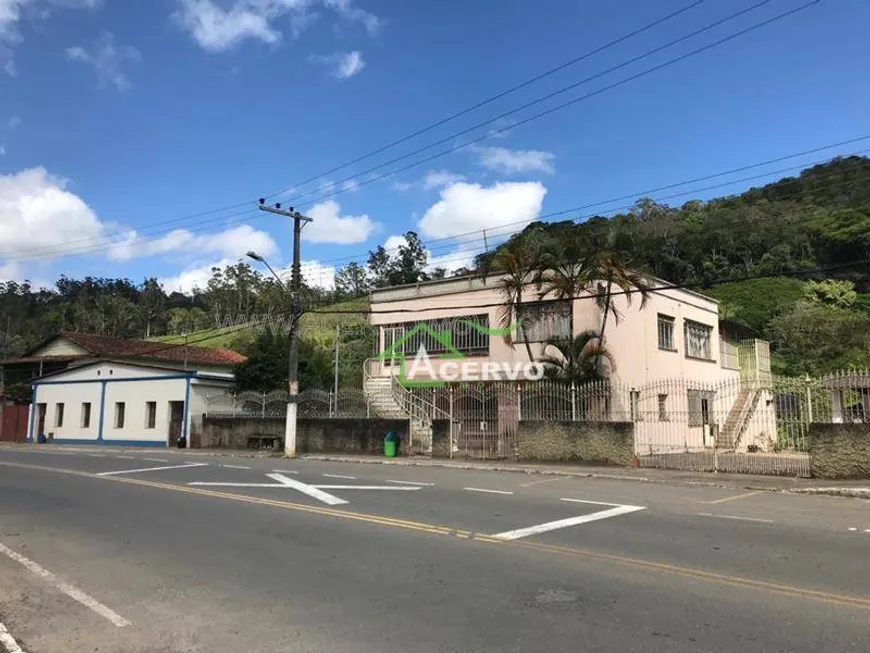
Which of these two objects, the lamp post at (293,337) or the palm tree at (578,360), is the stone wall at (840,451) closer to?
the palm tree at (578,360)

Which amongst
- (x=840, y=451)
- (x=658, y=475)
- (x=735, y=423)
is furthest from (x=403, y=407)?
(x=840, y=451)

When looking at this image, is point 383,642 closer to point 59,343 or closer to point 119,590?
point 119,590

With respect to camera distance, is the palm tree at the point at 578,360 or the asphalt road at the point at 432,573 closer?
the asphalt road at the point at 432,573

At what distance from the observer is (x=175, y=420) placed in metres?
36.4

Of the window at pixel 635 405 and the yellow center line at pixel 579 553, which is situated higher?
the window at pixel 635 405

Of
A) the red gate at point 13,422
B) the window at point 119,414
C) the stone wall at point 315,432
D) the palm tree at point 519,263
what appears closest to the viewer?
the palm tree at point 519,263

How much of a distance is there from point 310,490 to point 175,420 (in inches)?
977

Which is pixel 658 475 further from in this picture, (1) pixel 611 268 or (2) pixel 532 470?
(1) pixel 611 268

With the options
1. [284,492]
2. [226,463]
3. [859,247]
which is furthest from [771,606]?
[859,247]

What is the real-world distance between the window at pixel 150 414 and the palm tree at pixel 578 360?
2371cm

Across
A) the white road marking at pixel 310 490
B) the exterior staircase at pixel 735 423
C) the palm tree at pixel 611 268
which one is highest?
the palm tree at pixel 611 268

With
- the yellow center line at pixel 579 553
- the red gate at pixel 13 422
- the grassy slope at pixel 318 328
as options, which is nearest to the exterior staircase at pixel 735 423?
the yellow center line at pixel 579 553

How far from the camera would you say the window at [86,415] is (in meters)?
41.9

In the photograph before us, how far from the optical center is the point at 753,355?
117 feet
